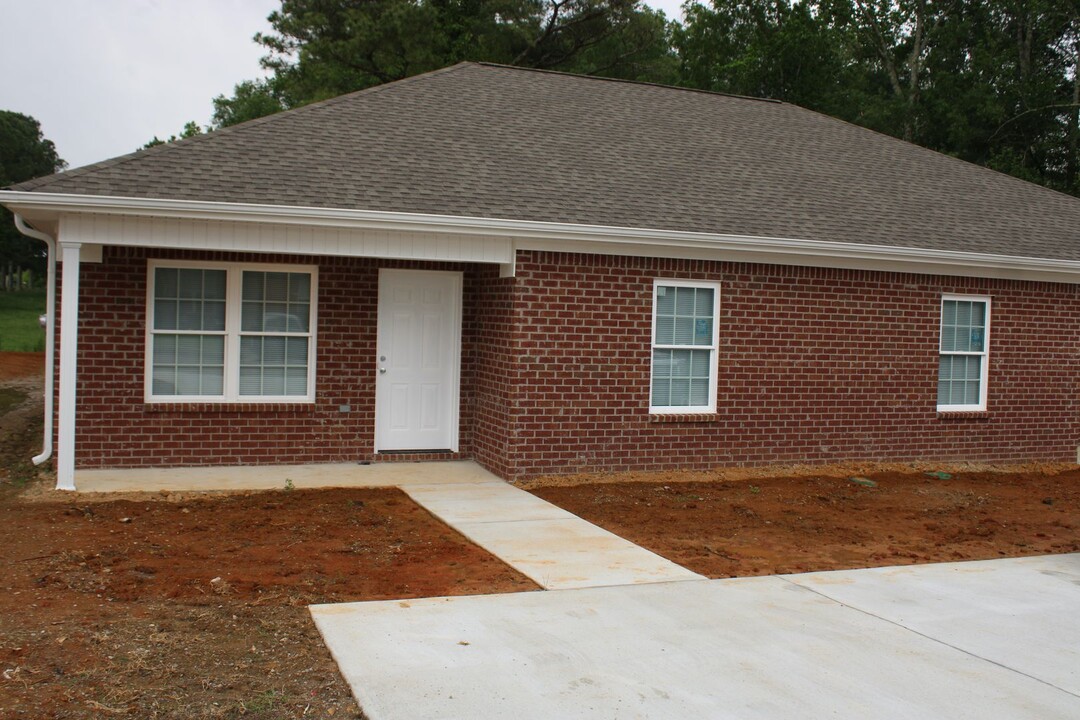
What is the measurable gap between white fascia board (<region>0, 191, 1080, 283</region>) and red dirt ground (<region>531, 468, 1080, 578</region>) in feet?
8.71

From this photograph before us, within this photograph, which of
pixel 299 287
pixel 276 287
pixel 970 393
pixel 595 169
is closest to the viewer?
pixel 276 287

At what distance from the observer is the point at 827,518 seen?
10.4m

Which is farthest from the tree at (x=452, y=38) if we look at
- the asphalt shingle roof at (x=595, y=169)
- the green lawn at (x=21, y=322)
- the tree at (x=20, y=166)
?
the tree at (x=20, y=166)

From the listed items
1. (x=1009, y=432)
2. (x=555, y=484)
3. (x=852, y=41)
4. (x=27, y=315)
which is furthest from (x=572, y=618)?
(x=27, y=315)

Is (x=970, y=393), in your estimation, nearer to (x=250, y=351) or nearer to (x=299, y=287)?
(x=299, y=287)

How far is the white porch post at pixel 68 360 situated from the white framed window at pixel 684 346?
6.21 metres

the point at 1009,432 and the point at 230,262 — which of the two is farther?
the point at 1009,432

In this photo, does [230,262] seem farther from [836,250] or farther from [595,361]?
[836,250]

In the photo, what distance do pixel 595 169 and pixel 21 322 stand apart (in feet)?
140

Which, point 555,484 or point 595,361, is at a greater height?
point 595,361

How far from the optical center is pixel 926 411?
13.9 meters

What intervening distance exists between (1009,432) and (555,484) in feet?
23.1

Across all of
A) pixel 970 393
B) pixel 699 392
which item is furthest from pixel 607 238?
pixel 970 393

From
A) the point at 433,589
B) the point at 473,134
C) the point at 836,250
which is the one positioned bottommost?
the point at 433,589
